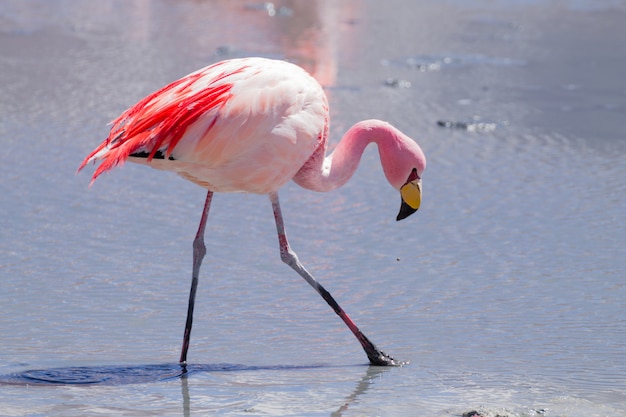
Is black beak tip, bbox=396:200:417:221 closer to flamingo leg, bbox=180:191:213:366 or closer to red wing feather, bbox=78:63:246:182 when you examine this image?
flamingo leg, bbox=180:191:213:366

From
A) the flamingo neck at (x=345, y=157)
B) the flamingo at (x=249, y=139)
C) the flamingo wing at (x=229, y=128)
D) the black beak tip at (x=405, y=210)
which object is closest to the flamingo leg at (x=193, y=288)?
the flamingo at (x=249, y=139)

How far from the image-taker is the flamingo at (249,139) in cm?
439

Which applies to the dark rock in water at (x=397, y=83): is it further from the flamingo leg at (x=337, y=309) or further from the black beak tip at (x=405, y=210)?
the flamingo leg at (x=337, y=309)

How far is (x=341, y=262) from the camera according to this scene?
18.5 feet

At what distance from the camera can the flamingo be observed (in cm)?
439

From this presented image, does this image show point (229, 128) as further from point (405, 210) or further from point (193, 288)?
point (405, 210)

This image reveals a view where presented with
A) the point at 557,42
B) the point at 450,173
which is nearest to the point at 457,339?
the point at 450,173

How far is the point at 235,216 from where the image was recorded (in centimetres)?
637

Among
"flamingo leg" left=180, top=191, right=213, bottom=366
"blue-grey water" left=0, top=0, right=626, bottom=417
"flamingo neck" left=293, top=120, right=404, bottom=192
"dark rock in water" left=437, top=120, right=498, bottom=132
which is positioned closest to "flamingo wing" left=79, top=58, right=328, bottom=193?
"flamingo neck" left=293, top=120, right=404, bottom=192

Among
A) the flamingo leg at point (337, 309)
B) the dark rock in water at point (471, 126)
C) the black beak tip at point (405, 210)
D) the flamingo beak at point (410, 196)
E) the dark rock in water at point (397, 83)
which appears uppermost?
the dark rock in water at point (397, 83)

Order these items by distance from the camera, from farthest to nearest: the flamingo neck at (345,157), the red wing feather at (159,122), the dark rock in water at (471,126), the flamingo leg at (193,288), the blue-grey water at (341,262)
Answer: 1. the dark rock in water at (471,126)
2. the flamingo neck at (345,157)
3. the flamingo leg at (193,288)
4. the red wing feather at (159,122)
5. the blue-grey water at (341,262)

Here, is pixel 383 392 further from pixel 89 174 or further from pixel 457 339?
pixel 89 174

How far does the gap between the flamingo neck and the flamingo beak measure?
15cm

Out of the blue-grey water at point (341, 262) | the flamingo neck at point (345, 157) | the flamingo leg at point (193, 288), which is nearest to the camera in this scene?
the blue-grey water at point (341, 262)
